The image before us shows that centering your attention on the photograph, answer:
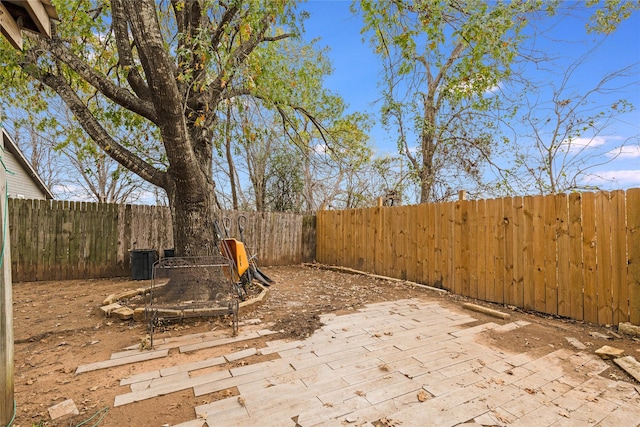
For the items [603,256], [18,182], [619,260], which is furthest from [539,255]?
→ [18,182]

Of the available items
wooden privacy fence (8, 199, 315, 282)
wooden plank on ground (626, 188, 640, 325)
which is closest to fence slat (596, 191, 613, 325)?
wooden plank on ground (626, 188, 640, 325)

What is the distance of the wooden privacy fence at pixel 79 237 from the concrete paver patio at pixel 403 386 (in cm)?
440

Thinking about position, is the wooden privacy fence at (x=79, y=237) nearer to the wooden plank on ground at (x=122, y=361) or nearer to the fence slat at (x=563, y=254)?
the wooden plank on ground at (x=122, y=361)

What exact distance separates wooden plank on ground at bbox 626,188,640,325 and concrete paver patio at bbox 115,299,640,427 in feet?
3.26

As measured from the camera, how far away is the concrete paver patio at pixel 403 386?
173cm

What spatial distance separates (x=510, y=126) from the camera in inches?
251

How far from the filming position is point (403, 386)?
206 centimetres

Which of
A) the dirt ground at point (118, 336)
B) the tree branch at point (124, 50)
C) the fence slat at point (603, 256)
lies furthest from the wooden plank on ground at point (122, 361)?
the fence slat at point (603, 256)

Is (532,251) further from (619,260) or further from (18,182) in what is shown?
(18,182)

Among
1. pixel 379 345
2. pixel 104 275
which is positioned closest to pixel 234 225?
pixel 104 275

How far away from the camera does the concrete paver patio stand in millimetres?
1725

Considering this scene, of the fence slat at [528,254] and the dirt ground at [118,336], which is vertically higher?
the fence slat at [528,254]

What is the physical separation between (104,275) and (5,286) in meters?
5.05

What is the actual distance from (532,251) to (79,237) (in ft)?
24.7
